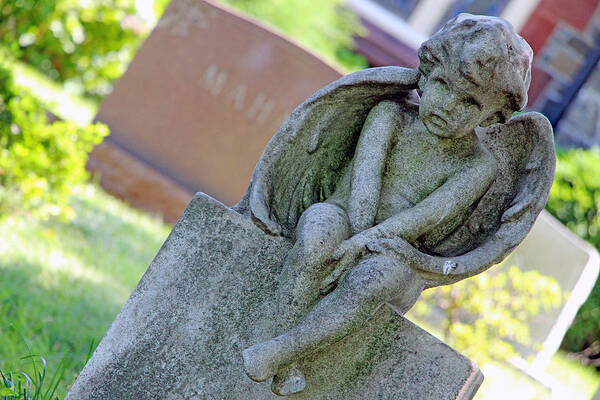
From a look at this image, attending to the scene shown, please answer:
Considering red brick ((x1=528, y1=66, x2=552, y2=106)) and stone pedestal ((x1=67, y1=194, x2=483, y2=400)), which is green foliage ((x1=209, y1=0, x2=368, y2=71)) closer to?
red brick ((x1=528, y1=66, x2=552, y2=106))

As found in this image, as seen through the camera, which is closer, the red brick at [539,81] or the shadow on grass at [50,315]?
the shadow on grass at [50,315]

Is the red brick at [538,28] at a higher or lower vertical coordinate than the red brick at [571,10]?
lower

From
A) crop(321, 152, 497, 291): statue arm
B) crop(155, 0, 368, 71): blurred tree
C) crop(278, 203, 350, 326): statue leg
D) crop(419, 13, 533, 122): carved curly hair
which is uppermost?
crop(419, 13, 533, 122): carved curly hair

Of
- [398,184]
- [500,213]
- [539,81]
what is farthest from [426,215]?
[539,81]

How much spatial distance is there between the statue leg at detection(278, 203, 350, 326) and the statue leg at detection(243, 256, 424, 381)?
62 millimetres

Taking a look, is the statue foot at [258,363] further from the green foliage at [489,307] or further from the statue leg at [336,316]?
the green foliage at [489,307]

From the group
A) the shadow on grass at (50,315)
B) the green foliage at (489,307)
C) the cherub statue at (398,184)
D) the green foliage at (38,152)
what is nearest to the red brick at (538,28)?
the green foliage at (489,307)

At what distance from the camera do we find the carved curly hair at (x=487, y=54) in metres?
2.32

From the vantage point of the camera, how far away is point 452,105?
7.87 ft

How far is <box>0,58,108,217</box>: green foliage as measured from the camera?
14.8 feet

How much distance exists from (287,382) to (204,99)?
4.17 metres

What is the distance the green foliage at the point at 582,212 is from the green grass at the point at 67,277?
4206 millimetres

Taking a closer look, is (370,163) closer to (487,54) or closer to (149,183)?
(487,54)

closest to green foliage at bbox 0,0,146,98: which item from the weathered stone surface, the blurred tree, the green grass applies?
the blurred tree
